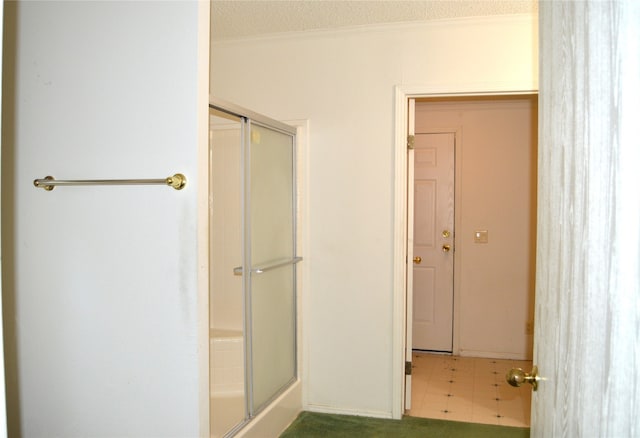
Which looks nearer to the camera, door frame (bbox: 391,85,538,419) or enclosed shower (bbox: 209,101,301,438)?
enclosed shower (bbox: 209,101,301,438)

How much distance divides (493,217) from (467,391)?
149 cm

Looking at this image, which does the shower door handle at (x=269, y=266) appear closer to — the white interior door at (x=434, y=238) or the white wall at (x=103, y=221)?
the white wall at (x=103, y=221)

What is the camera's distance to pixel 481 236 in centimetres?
486

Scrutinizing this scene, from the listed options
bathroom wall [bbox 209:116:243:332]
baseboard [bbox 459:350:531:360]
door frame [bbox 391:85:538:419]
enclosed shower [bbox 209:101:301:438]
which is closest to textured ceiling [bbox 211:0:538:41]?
door frame [bbox 391:85:538:419]

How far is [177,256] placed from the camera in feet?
6.38

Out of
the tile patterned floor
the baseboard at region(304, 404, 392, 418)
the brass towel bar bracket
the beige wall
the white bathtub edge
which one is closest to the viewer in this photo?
the brass towel bar bracket

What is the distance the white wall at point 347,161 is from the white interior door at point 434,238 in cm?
145

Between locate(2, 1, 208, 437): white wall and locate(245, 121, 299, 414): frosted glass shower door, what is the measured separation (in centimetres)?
102

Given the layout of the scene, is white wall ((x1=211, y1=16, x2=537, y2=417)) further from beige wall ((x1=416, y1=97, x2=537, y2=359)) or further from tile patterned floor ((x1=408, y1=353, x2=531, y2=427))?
beige wall ((x1=416, y1=97, x2=537, y2=359))

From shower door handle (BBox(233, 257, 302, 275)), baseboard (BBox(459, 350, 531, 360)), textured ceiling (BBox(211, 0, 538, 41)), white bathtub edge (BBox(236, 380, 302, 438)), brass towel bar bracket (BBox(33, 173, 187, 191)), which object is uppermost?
Result: textured ceiling (BBox(211, 0, 538, 41))

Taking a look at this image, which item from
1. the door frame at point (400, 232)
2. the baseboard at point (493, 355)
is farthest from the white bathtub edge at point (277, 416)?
the baseboard at point (493, 355)

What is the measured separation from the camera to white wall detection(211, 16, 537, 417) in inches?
135

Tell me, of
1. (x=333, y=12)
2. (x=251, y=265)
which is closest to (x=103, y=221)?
(x=251, y=265)

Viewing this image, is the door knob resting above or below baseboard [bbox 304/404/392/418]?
above
